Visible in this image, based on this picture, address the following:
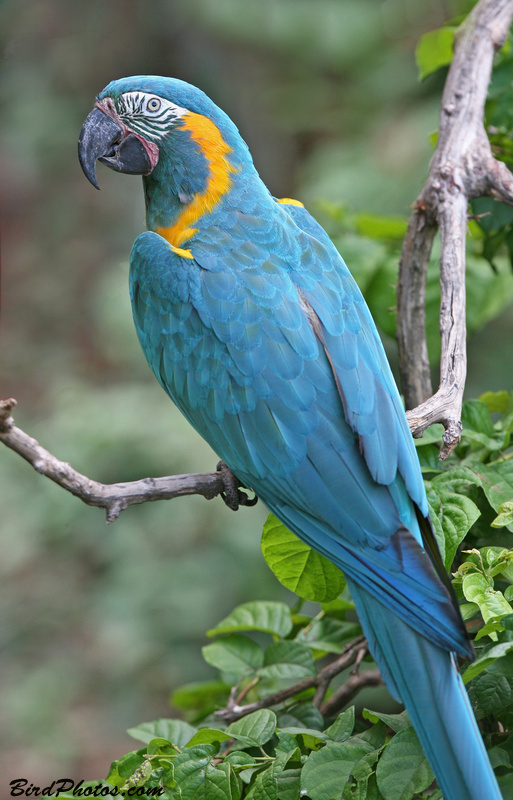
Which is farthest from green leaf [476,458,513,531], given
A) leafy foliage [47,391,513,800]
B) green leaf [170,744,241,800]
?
green leaf [170,744,241,800]

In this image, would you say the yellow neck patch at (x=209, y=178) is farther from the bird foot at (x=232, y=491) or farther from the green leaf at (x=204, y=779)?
the green leaf at (x=204, y=779)

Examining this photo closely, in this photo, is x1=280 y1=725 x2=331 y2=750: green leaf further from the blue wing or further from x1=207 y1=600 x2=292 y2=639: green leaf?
x1=207 y1=600 x2=292 y2=639: green leaf

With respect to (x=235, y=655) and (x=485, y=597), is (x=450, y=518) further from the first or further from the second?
(x=235, y=655)

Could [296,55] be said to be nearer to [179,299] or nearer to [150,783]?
[179,299]

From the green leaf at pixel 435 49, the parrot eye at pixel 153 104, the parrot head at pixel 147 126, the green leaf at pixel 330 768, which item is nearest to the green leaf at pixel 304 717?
the green leaf at pixel 330 768

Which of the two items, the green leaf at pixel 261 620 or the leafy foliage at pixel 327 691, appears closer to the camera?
the leafy foliage at pixel 327 691

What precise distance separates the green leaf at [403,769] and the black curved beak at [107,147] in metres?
1.24

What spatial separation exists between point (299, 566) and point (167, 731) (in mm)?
385

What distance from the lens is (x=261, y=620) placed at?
1.45 metres

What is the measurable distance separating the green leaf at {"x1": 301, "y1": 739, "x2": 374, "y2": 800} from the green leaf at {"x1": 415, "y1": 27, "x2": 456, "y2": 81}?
5.21 ft

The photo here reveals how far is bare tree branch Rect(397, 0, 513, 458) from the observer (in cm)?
141

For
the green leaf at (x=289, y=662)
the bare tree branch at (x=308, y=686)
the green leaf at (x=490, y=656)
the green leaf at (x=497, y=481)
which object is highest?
the green leaf at (x=497, y=481)

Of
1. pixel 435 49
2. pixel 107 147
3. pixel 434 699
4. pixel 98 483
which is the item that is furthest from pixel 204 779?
pixel 435 49

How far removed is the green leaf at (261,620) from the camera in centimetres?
143
